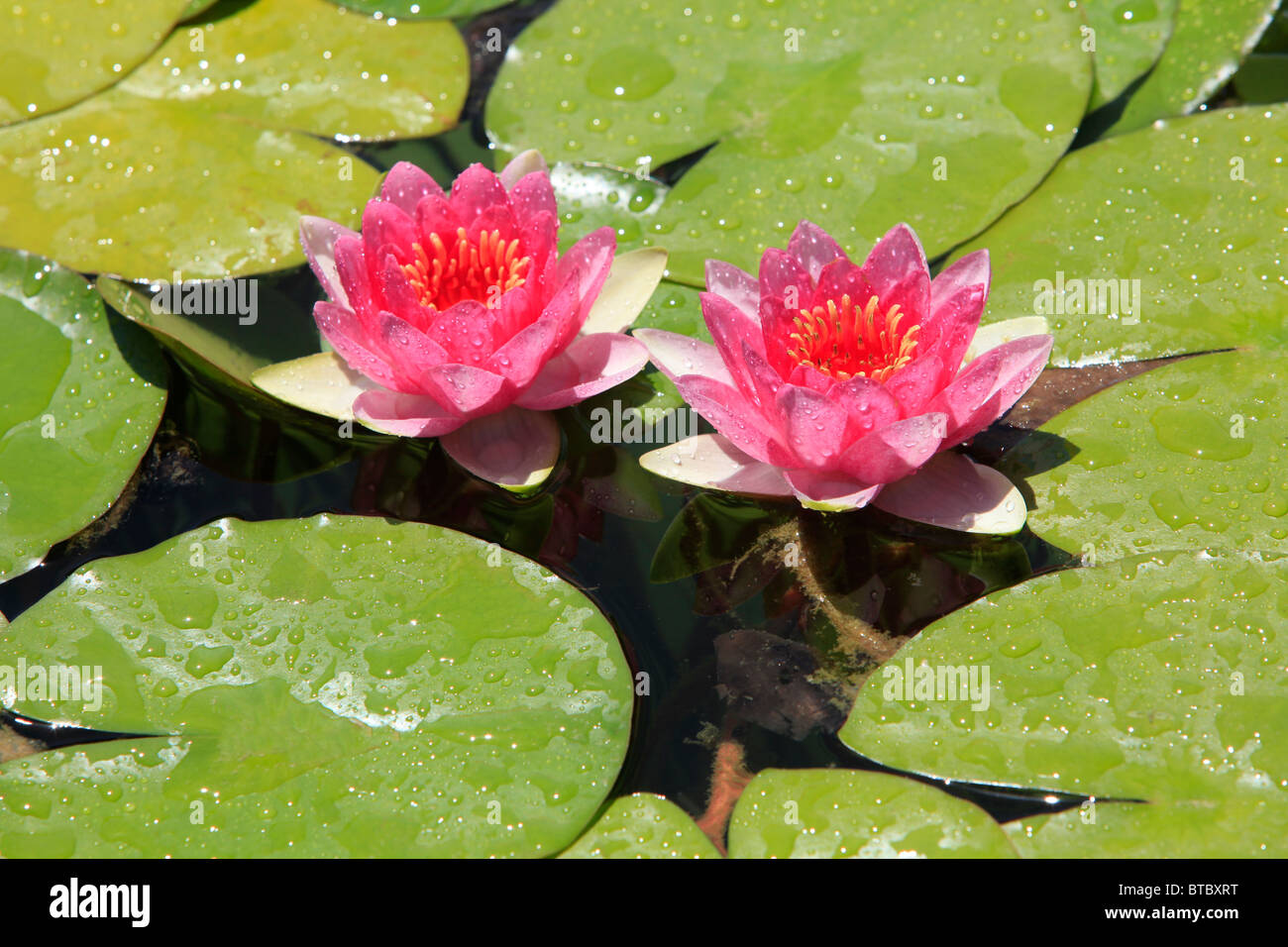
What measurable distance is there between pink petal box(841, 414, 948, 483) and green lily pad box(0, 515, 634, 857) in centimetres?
69

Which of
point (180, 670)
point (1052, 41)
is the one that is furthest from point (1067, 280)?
point (180, 670)

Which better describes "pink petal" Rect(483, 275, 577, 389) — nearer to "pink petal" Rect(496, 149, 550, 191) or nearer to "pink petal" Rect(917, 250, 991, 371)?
"pink petal" Rect(496, 149, 550, 191)

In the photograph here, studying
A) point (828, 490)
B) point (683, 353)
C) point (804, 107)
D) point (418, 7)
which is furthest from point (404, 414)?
point (418, 7)

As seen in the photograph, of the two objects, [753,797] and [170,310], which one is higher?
[170,310]

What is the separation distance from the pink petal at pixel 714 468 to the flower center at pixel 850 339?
29 cm

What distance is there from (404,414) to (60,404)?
3.20 feet

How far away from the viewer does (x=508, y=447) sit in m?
2.63

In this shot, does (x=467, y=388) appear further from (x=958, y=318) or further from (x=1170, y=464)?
(x=1170, y=464)

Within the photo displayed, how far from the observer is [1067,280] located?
109 inches

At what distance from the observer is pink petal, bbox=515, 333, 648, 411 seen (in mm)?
2619

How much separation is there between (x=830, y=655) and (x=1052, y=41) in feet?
6.97
